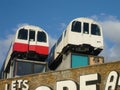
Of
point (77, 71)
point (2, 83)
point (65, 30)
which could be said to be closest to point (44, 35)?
point (65, 30)

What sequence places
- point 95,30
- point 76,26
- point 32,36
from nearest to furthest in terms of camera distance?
point 76,26 → point 95,30 → point 32,36

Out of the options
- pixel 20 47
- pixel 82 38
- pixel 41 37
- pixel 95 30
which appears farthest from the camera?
pixel 41 37

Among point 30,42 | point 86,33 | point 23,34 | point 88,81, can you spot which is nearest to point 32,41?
point 30,42

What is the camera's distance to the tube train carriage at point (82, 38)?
3859cm

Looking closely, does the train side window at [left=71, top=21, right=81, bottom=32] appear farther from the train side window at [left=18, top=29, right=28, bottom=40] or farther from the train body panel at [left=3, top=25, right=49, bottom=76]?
the train side window at [left=18, top=29, right=28, bottom=40]

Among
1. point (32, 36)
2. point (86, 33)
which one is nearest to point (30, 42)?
point (32, 36)

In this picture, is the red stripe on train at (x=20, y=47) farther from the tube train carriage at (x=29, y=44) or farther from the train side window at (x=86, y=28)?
the train side window at (x=86, y=28)

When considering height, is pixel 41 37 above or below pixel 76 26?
below

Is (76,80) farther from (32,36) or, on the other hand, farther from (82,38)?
(32,36)

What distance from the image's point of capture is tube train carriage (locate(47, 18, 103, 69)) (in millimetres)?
38594

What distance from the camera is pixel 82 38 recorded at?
38906mm

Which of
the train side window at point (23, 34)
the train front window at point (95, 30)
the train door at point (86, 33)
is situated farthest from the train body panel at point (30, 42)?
the train front window at point (95, 30)

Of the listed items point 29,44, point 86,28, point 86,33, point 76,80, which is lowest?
point 76,80

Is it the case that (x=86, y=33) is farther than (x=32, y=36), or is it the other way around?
(x=32, y=36)
